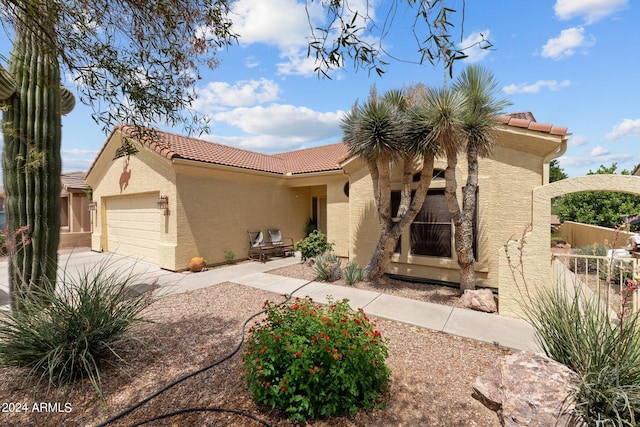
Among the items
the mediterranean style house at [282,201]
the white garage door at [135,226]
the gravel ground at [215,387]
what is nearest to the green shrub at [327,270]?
the mediterranean style house at [282,201]

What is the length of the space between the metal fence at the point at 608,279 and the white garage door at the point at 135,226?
12.0 meters

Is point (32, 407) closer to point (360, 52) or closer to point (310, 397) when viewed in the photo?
point (310, 397)

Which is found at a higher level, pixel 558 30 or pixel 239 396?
pixel 558 30

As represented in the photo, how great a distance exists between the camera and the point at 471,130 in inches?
242

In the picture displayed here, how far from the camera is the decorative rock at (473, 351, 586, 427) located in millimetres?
2664

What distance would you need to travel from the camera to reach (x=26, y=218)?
17.1ft

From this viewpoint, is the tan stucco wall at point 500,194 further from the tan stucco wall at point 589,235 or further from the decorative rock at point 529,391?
the decorative rock at point 529,391

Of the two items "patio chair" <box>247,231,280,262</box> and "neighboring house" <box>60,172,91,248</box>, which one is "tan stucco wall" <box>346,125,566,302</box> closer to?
"patio chair" <box>247,231,280,262</box>

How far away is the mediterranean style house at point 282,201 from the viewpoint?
288 inches

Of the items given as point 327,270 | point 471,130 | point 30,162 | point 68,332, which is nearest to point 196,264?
point 327,270

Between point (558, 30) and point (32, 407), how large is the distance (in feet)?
33.6

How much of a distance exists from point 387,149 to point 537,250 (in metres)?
3.92

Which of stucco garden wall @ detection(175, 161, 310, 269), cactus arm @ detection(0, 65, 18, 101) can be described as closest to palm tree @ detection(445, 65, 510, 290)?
stucco garden wall @ detection(175, 161, 310, 269)

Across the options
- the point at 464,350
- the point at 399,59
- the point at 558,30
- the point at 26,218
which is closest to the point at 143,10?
the point at 399,59
